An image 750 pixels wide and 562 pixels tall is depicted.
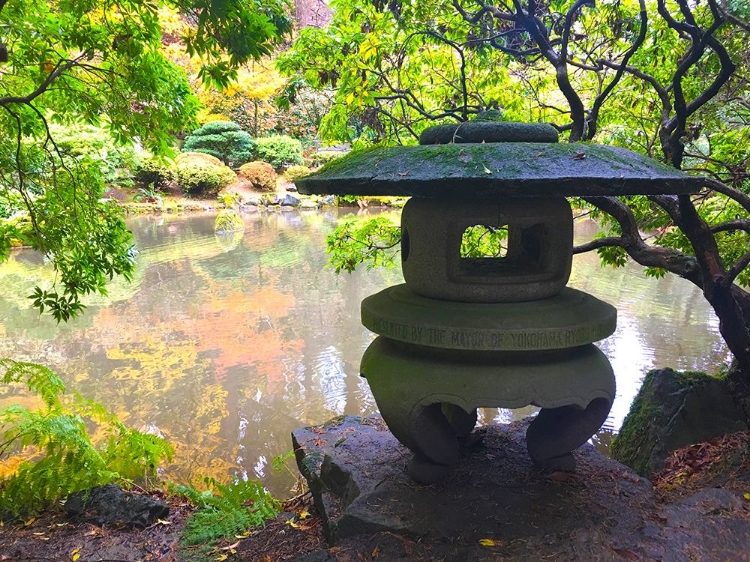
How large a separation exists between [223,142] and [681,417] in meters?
23.1

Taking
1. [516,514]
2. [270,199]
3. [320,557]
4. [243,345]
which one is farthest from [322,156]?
[320,557]

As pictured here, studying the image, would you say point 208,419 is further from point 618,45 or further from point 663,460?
point 618,45

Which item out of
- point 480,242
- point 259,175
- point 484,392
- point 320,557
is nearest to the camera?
point 320,557

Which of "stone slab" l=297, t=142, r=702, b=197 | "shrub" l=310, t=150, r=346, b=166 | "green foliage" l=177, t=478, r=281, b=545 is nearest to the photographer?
"stone slab" l=297, t=142, r=702, b=197

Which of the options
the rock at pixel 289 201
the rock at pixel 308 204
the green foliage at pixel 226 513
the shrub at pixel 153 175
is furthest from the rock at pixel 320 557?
the rock at pixel 289 201

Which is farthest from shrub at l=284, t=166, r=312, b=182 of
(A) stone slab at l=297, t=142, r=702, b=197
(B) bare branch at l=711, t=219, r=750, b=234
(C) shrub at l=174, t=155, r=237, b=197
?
(A) stone slab at l=297, t=142, r=702, b=197

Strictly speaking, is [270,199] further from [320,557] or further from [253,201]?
[320,557]

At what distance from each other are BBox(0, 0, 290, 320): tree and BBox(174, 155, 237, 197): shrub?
18.2 m

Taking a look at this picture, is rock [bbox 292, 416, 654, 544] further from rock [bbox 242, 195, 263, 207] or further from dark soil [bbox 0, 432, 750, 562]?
rock [bbox 242, 195, 263, 207]

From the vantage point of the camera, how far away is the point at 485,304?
105 inches

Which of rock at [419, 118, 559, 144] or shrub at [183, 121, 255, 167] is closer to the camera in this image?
rock at [419, 118, 559, 144]

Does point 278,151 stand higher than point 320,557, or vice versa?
point 278,151

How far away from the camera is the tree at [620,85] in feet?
10.8

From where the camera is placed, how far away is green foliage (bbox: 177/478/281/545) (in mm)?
3129
